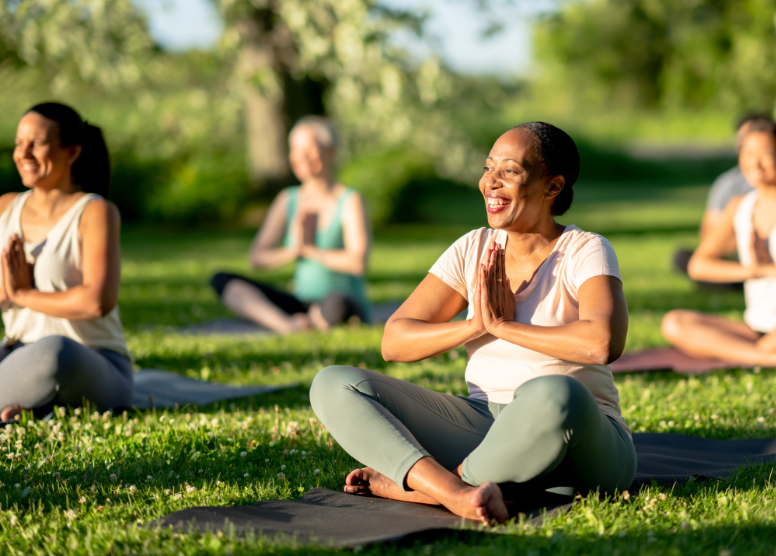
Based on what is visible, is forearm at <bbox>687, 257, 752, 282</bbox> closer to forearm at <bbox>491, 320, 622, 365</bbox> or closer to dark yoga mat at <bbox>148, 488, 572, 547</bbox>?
forearm at <bbox>491, 320, 622, 365</bbox>

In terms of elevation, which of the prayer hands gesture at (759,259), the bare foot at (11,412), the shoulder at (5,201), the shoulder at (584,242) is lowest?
the bare foot at (11,412)

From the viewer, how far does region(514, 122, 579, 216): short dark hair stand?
3215 millimetres

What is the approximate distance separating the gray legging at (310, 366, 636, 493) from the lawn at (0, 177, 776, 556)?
17 cm

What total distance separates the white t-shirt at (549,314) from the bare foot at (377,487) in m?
0.53

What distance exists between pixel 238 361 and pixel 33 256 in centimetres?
222

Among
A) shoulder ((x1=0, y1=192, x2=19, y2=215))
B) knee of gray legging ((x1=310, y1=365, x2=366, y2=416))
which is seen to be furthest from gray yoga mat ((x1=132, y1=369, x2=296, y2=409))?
knee of gray legging ((x1=310, y1=365, x2=366, y2=416))

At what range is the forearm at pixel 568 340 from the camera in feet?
9.72

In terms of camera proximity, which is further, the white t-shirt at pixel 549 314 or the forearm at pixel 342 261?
the forearm at pixel 342 261

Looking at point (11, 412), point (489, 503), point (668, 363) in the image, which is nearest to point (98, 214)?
point (11, 412)

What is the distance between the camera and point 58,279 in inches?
179

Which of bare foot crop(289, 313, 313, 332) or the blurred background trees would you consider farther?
the blurred background trees

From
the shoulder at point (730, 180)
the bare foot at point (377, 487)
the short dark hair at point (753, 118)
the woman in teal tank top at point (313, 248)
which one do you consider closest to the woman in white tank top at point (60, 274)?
the bare foot at point (377, 487)

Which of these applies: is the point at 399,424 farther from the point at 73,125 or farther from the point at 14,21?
the point at 14,21

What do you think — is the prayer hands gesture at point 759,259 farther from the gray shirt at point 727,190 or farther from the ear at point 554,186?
the gray shirt at point 727,190
